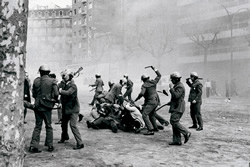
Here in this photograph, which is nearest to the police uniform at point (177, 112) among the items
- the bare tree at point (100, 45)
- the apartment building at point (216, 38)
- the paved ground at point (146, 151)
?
the paved ground at point (146, 151)

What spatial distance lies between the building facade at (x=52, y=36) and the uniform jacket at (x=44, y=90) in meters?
62.7

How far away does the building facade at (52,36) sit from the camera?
2687 inches

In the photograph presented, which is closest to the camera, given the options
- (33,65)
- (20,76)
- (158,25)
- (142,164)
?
(20,76)

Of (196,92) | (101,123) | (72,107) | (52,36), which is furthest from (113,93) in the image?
(52,36)

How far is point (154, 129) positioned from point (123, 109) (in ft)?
3.09

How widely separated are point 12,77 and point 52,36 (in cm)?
7262

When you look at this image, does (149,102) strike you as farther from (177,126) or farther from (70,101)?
(70,101)

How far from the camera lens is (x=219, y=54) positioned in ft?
111

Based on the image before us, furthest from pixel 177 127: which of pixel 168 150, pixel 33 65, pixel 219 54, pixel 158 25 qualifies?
pixel 33 65

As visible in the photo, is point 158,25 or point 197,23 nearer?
point 197,23

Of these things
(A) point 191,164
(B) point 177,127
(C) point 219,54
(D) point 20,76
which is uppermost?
(C) point 219,54

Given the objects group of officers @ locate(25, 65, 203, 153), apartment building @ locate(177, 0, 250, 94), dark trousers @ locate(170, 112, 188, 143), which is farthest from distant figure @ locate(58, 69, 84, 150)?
apartment building @ locate(177, 0, 250, 94)

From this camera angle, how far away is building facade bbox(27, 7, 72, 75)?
68.2m

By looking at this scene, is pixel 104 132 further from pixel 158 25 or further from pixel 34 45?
pixel 34 45
